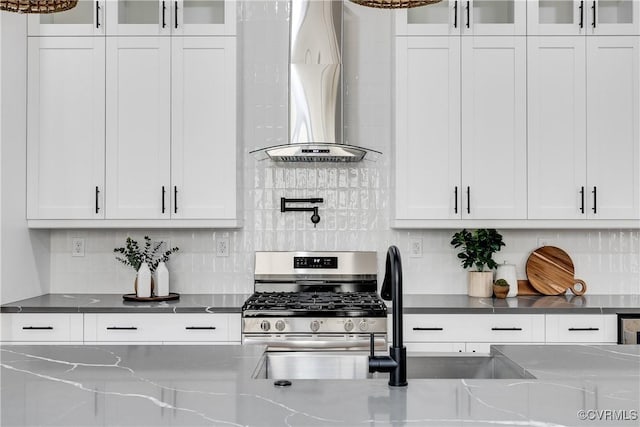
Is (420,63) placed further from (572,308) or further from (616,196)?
(572,308)

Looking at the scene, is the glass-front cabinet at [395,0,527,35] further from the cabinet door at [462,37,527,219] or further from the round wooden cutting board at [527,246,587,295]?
the round wooden cutting board at [527,246,587,295]

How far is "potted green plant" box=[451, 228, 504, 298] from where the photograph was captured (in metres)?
3.73

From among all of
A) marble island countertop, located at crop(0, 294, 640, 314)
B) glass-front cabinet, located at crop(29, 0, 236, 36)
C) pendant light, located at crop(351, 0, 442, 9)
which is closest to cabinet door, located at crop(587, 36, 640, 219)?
marble island countertop, located at crop(0, 294, 640, 314)

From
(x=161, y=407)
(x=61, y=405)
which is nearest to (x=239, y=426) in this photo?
(x=161, y=407)

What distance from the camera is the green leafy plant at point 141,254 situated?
12.2 feet

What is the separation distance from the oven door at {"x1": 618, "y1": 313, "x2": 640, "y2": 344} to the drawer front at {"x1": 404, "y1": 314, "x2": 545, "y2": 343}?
391 millimetres

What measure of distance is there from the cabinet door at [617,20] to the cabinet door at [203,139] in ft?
6.75

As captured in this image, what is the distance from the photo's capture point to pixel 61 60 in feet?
11.9

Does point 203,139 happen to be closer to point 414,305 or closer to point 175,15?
point 175,15

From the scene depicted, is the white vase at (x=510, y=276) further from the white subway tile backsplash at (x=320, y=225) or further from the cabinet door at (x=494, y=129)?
the cabinet door at (x=494, y=129)

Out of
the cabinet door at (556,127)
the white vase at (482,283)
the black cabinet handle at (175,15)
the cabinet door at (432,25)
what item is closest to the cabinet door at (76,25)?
the black cabinet handle at (175,15)

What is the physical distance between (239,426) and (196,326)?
7.03ft

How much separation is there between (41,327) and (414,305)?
195cm

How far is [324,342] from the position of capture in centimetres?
317
